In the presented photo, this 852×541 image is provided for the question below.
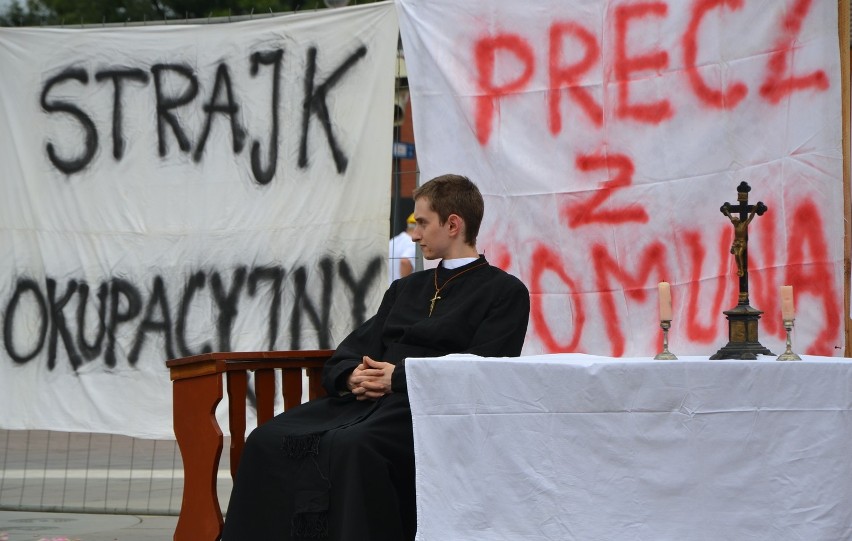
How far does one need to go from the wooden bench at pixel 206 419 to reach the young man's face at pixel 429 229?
0.64 meters

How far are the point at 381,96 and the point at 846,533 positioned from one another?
11.1 feet

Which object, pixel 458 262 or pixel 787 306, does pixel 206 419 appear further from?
pixel 787 306

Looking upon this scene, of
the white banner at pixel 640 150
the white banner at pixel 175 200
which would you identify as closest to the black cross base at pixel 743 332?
the white banner at pixel 640 150

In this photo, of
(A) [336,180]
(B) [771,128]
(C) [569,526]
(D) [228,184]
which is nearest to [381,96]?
(A) [336,180]

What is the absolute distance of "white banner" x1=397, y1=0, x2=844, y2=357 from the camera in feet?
18.2

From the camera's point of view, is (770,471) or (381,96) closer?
(770,471)

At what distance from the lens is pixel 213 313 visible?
680cm

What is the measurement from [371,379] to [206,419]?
0.67 m

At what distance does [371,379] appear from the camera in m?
4.84

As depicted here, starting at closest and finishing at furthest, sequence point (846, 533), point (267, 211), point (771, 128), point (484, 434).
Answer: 1. point (846, 533)
2. point (484, 434)
3. point (771, 128)
4. point (267, 211)

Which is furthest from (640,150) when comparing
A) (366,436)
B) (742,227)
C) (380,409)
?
(366,436)

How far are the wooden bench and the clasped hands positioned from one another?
1.36 feet

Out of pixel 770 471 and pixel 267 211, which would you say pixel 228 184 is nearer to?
pixel 267 211

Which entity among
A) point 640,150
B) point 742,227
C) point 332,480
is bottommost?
point 332,480
